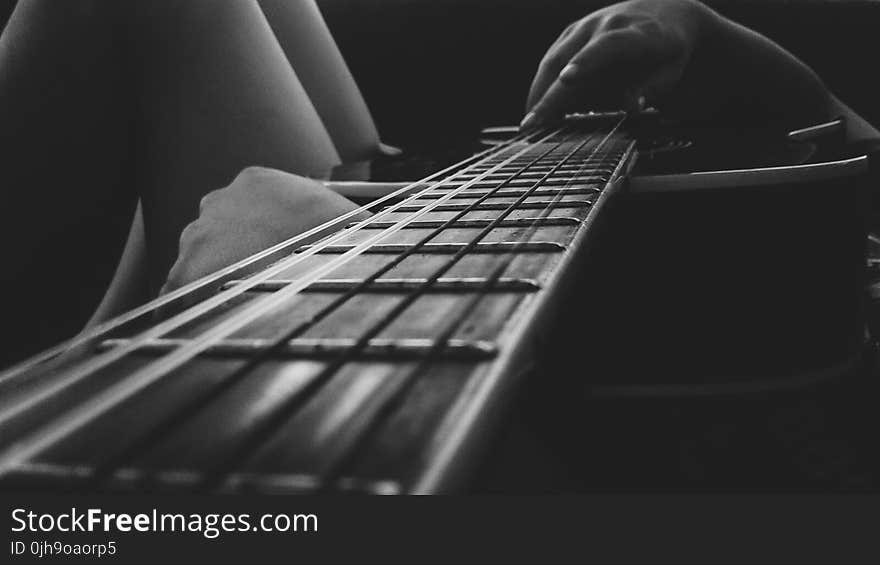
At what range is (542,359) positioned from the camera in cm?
26

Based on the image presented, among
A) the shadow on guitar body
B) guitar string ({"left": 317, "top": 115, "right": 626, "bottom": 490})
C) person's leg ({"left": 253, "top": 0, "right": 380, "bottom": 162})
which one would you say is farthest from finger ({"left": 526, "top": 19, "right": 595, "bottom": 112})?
guitar string ({"left": 317, "top": 115, "right": 626, "bottom": 490})

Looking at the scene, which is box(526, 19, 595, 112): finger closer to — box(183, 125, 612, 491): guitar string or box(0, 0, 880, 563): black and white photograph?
box(0, 0, 880, 563): black and white photograph

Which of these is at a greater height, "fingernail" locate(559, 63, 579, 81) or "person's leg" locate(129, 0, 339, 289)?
"person's leg" locate(129, 0, 339, 289)

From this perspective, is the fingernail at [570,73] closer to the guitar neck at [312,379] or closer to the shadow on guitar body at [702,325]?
the shadow on guitar body at [702,325]

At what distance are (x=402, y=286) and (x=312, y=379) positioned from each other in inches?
3.9

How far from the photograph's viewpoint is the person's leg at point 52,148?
731mm

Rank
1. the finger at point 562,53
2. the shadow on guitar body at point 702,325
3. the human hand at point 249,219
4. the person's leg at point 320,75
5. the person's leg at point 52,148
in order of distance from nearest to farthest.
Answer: the human hand at point 249,219 < the shadow on guitar body at point 702,325 < the person's leg at point 52,148 < the finger at point 562,53 < the person's leg at point 320,75

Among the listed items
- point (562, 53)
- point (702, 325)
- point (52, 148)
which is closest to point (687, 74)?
point (562, 53)

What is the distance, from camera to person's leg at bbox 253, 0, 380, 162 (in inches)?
45.2

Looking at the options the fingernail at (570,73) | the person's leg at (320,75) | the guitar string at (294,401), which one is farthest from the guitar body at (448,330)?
the person's leg at (320,75)

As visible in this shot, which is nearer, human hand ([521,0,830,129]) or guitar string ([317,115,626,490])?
guitar string ([317,115,626,490])

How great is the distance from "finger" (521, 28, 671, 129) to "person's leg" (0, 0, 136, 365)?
1.70ft

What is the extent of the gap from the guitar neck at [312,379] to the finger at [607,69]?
22.2 inches

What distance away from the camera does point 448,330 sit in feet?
0.81
